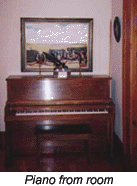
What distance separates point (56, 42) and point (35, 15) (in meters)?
0.53

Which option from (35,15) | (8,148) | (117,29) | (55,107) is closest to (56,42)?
(35,15)

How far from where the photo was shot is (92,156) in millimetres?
4320

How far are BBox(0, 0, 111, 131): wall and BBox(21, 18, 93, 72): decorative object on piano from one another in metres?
0.09

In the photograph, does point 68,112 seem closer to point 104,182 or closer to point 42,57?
point 42,57

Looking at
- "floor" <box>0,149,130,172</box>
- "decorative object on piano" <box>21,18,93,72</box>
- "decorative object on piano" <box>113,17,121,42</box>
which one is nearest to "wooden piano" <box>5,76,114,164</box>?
"floor" <box>0,149,130,172</box>

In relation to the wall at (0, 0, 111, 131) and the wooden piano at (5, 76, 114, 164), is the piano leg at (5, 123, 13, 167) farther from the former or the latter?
the wall at (0, 0, 111, 131)

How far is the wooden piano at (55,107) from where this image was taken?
3.98 meters

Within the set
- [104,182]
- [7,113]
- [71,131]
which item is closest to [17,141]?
[7,113]

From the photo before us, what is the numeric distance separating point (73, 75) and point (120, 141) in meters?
1.24

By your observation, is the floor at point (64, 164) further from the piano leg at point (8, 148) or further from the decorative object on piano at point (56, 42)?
the decorative object on piano at point (56, 42)

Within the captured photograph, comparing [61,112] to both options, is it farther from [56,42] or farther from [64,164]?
[56,42]

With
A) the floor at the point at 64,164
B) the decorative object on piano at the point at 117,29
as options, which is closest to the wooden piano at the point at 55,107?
the floor at the point at 64,164

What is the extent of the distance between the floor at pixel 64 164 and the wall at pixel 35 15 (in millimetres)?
1090

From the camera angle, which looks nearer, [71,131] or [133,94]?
[133,94]
